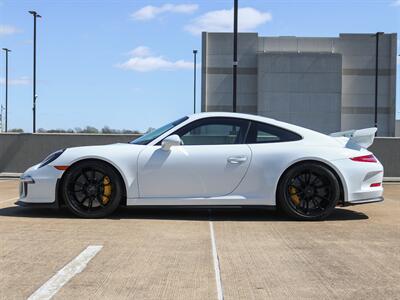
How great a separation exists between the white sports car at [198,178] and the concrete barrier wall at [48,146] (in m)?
10.1

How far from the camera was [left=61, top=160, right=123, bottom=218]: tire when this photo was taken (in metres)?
6.47

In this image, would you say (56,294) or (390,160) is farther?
(390,160)

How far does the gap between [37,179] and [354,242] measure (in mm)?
Answer: 3852

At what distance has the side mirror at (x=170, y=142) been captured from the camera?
6.43 m

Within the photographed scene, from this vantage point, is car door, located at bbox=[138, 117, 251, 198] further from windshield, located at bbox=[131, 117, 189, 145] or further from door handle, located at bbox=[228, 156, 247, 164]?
windshield, located at bbox=[131, 117, 189, 145]

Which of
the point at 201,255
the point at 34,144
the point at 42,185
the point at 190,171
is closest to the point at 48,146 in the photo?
the point at 34,144

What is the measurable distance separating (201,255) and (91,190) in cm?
230

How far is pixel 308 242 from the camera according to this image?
5.32m

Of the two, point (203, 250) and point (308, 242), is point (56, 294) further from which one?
point (308, 242)

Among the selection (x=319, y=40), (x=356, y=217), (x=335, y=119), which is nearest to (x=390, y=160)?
(x=356, y=217)

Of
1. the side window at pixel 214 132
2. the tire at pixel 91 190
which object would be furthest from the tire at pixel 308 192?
the tire at pixel 91 190

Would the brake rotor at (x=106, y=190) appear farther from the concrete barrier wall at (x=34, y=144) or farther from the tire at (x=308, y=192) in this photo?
the concrete barrier wall at (x=34, y=144)

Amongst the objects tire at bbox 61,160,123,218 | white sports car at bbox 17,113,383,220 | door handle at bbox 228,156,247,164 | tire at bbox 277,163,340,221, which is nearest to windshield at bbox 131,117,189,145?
white sports car at bbox 17,113,383,220

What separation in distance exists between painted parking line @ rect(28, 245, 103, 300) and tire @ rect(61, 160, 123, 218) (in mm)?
1540
